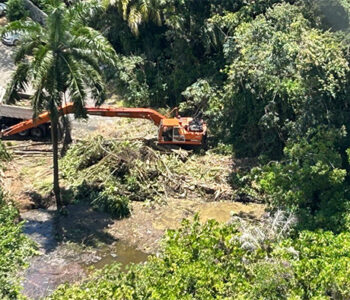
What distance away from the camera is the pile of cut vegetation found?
22391 millimetres

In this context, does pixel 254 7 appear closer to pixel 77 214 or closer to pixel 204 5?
pixel 204 5

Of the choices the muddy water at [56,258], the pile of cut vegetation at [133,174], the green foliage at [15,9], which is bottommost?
the muddy water at [56,258]

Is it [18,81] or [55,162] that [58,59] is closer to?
[18,81]

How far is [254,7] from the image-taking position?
27.1m

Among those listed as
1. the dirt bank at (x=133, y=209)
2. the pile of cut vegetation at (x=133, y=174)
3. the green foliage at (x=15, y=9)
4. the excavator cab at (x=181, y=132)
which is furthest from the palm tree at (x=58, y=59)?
the green foliage at (x=15, y=9)

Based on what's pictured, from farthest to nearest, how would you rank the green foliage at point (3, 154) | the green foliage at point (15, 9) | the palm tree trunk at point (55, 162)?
1. the green foliage at point (15, 9)
2. the green foliage at point (3, 154)
3. the palm tree trunk at point (55, 162)

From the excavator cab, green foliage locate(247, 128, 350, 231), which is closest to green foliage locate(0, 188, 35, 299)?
green foliage locate(247, 128, 350, 231)

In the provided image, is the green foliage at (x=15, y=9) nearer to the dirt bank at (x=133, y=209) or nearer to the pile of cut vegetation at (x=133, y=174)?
the dirt bank at (x=133, y=209)

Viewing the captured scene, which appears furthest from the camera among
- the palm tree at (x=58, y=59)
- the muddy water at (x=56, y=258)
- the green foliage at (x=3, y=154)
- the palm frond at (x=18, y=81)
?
the green foliage at (x=3, y=154)

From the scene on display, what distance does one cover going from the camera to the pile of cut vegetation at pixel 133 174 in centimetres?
2239

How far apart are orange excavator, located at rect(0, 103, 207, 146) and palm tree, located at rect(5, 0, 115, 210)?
4.49 meters

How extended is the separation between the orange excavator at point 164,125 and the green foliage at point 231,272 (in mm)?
9011

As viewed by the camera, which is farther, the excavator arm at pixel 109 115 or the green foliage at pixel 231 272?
the excavator arm at pixel 109 115

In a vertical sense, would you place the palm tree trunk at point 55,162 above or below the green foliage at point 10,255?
above
